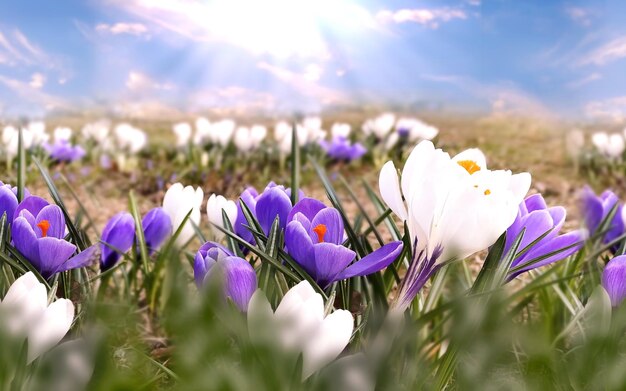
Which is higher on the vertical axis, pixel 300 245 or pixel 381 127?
pixel 300 245

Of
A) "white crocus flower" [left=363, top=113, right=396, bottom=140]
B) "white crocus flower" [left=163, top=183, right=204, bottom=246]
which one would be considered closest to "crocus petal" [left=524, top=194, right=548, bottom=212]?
"white crocus flower" [left=163, top=183, right=204, bottom=246]

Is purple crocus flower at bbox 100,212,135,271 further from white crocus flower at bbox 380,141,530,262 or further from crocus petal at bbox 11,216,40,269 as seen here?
white crocus flower at bbox 380,141,530,262

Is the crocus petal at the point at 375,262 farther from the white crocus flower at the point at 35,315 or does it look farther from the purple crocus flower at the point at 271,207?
the white crocus flower at the point at 35,315

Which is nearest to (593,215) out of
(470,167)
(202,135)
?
(470,167)

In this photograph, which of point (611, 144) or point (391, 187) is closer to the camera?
point (391, 187)

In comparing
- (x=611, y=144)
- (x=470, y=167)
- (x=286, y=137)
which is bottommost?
(x=286, y=137)

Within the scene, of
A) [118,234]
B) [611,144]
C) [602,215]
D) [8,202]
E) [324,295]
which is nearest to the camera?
[324,295]

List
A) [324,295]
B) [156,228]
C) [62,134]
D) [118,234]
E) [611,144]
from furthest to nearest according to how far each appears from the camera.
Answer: [611,144] < [62,134] < [156,228] < [118,234] < [324,295]

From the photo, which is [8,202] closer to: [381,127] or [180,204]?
[180,204]
